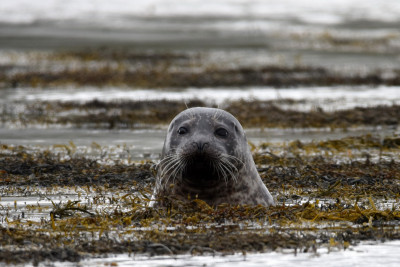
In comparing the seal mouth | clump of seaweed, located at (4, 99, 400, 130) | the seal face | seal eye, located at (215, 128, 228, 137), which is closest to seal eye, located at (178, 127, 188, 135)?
the seal face

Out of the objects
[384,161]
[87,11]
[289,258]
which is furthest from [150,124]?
[87,11]

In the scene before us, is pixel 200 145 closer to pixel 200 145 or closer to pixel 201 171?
pixel 200 145

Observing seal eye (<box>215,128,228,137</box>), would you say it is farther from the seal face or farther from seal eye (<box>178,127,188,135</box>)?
seal eye (<box>178,127,188,135</box>)

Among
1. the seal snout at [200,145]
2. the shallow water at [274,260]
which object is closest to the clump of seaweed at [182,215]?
the shallow water at [274,260]

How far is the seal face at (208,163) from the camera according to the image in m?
7.80

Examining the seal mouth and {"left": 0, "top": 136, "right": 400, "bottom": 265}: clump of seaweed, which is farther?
the seal mouth

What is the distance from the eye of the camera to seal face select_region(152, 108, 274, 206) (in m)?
7.80

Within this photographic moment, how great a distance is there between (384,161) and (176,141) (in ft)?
15.5

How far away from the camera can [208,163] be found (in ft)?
25.6

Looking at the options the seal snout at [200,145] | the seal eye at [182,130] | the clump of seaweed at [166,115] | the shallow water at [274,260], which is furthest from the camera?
the clump of seaweed at [166,115]

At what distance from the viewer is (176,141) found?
8117 mm

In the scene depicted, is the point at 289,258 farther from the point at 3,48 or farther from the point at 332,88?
the point at 3,48

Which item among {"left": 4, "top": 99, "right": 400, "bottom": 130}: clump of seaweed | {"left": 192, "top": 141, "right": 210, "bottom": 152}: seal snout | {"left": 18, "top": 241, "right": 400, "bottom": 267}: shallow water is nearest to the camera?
{"left": 18, "top": 241, "right": 400, "bottom": 267}: shallow water

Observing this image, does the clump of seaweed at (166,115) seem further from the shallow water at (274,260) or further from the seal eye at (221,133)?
the shallow water at (274,260)
